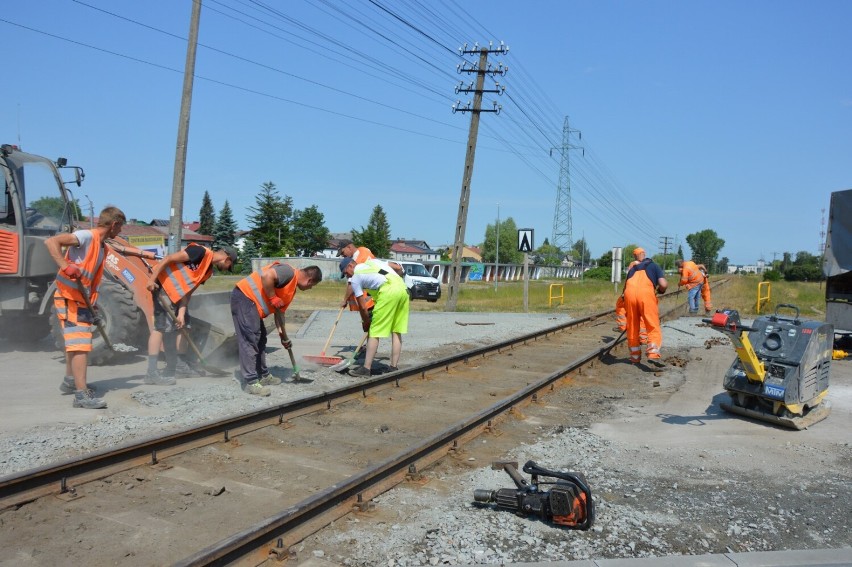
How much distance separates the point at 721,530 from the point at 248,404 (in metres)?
4.52

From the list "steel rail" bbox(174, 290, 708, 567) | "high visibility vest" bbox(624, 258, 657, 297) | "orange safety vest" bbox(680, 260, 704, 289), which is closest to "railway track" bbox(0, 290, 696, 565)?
"steel rail" bbox(174, 290, 708, 567)

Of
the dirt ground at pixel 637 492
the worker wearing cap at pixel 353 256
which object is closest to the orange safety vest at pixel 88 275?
the worker wearing cap at pixel 353 256

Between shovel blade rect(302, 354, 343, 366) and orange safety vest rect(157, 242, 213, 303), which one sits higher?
orange safety vest rect(157, 242, 213, 303)

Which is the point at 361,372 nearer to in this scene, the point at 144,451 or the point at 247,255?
the point at 144,451

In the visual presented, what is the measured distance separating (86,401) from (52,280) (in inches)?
166

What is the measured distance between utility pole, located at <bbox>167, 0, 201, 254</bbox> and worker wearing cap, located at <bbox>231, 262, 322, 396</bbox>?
7.90m

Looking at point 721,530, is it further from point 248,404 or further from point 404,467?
point 248,404

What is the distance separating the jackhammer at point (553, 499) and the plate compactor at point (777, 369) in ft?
9.99

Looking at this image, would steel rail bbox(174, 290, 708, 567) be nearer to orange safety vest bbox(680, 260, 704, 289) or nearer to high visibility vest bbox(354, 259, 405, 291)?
high visibility vest bbox(354, 259, 405, 291)

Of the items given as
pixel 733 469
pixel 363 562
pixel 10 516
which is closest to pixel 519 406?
pixel 733 469

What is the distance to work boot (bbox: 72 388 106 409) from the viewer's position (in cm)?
669

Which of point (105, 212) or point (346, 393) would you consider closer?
point (105, 212)

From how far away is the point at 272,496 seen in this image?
4707mm

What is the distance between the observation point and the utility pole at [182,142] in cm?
1512
